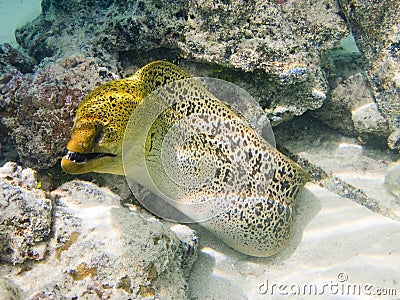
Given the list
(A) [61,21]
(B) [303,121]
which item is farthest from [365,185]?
(A) [61,21]

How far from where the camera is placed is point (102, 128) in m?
2.02

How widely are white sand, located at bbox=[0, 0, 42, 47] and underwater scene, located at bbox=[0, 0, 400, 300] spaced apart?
4.76 meters

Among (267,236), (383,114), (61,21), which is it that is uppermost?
(61,21)

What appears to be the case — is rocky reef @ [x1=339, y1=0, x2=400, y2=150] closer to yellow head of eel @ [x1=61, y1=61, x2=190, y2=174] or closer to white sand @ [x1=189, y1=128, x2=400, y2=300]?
white sand @ [x1=189, y1=128, x2=400, y2=300]

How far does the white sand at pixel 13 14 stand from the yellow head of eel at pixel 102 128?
18.3 feet

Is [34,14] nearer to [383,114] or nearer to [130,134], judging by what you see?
[130,134]

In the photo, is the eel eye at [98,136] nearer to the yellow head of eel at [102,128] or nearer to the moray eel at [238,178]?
the yellow head of eel at [102,128]

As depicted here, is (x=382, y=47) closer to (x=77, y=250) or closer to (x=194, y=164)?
(x=194, y=164)

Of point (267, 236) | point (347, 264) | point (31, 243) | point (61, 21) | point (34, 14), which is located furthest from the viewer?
point (34, 14)

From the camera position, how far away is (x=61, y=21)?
3637mm

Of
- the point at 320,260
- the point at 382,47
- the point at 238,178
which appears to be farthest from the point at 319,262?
the point at 382,47

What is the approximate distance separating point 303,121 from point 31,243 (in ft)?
10.1

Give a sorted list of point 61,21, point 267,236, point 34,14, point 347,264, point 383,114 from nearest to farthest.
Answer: point 347,264
point 267,236
point 383,114
point 61,21
point 34,14

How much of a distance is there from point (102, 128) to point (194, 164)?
90 centimetres
